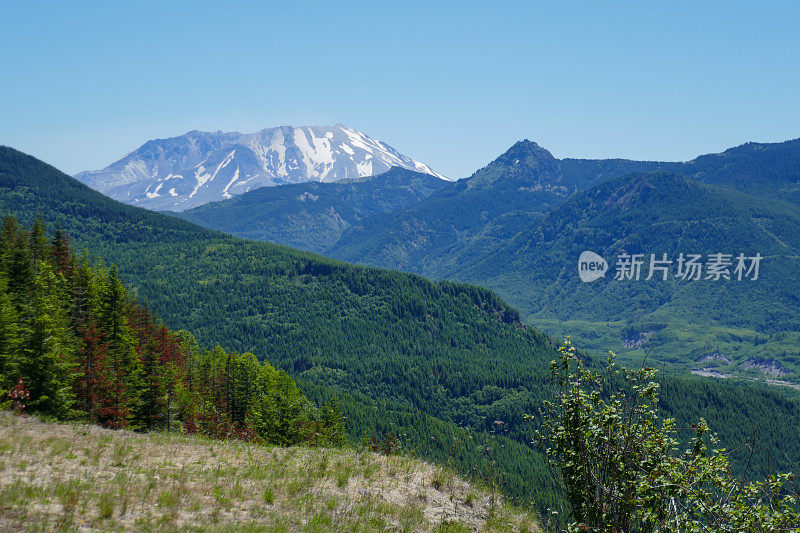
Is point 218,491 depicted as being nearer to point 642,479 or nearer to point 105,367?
point 642,479

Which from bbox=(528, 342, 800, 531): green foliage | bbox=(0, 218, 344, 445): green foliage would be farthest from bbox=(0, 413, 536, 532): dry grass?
bbox=(0, 218, 344, 445): green foliage

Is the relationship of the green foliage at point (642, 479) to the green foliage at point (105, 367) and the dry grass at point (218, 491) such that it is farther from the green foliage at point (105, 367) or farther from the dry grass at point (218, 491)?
the green foliage at point (105, 367)

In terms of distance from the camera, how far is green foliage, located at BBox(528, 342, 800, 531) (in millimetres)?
13086

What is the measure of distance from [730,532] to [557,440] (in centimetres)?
462

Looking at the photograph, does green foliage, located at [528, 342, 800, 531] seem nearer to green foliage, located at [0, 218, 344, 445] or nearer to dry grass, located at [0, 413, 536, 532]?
dry grass, located at [0, 413, 536, 532]

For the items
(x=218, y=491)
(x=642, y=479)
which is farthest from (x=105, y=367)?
(x=642, y=479)

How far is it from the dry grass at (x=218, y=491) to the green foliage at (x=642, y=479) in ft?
14.0

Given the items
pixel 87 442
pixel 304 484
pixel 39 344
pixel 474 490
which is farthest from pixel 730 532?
pixel 39 344

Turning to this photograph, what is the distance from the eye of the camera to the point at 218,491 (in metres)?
17.7

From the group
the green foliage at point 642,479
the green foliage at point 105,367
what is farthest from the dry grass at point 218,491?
the green foliage at point 105,367

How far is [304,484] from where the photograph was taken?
19.4m

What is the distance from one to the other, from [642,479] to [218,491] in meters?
13.4

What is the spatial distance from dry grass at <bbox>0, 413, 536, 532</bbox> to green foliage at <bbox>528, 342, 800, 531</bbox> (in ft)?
14.0

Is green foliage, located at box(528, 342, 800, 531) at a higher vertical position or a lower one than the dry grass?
Answer: higher
